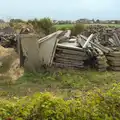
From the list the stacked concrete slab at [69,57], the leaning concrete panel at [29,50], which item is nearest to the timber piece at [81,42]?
the stacked concrete slab at [69,57]

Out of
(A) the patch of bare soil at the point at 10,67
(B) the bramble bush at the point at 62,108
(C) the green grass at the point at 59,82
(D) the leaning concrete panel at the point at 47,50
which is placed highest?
(B) the bramble bush at the point at 62,108

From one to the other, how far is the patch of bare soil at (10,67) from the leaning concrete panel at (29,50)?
40 centimetres

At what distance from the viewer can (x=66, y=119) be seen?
310 centimetres

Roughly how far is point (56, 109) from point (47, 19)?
22.1 m

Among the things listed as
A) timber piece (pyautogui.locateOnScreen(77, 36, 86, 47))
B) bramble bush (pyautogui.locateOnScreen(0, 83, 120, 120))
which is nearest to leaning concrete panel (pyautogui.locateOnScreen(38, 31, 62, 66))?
timber piece (pyautogui.locateOnScreen(77, 36, 86, 47))

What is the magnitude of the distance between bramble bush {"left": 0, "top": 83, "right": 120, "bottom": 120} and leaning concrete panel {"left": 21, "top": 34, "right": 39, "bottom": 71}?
7.21 metres

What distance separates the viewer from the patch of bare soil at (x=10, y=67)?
9.91 metres

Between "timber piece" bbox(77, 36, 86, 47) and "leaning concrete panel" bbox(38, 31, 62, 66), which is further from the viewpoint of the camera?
"timber piece" bbox(77, 36, 86, 47)

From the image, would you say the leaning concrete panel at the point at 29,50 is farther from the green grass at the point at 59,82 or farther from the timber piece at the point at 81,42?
the timber piece at the point at 81,42

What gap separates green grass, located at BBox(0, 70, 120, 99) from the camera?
8602 mm

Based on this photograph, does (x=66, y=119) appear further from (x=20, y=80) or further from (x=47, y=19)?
(x=47, y=19)

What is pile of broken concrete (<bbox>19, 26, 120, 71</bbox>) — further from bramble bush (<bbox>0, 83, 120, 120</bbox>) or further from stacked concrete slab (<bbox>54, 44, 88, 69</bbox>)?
bramble bush (<bbox>0, 83, 120, 120</bbox>)

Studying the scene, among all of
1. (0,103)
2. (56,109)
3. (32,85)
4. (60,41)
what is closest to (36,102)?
(56,109)

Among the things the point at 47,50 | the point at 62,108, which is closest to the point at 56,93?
the point at 47,50
